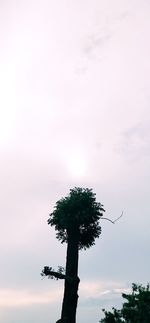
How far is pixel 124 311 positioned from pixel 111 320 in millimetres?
1583

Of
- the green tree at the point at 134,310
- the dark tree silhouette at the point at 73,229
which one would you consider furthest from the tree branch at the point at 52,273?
the green tree at the point at 134,310

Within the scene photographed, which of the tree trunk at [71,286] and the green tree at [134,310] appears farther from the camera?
the green tree at [134,310]

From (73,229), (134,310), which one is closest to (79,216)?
(73,229)

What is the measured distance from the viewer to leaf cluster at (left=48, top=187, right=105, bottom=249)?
27.3 meters

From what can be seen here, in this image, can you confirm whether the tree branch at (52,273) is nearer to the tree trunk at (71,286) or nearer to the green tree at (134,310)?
the tree trunk at (71,286)

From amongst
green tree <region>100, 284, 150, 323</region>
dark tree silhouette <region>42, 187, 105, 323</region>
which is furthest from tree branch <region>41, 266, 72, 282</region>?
green tree <region>100, 284, 150, 323</region>

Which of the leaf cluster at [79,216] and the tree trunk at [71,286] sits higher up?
the leaf cluster at [79,216]

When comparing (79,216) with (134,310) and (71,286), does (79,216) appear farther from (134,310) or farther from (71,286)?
(134,310)

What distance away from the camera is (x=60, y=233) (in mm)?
28578

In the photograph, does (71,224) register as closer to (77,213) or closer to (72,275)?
(77,213)

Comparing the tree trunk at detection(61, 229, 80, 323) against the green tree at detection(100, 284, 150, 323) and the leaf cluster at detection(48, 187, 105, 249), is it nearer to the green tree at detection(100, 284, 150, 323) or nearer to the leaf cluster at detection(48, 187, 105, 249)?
the leaf cluster at detection(48, 187, 105, 249)

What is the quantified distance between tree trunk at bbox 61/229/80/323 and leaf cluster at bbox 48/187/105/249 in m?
1.21

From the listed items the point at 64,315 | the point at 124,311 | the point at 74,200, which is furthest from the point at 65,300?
the point at 124,311

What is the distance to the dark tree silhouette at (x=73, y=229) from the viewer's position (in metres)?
25.5
